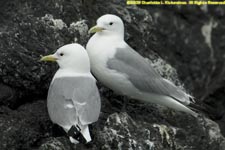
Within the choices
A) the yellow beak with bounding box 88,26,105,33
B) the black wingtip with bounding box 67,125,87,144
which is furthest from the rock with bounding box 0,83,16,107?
the yellow beak with bounding box 88,26,105,33

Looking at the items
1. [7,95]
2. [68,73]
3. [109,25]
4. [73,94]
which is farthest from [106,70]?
[7,95]

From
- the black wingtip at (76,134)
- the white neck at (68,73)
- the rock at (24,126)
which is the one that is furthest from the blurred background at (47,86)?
the white neck at (68,73)

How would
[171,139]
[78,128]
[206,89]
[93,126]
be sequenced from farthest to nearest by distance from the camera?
[206,89], [171,139], [93,126], [78,128]

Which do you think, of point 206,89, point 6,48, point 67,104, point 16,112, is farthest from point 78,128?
point 206,89

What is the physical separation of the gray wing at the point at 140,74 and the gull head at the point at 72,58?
403 millimetres

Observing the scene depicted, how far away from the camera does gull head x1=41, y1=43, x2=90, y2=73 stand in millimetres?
8070

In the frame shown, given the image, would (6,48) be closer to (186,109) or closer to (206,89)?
(186,109)

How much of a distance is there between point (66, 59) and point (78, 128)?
112 cm

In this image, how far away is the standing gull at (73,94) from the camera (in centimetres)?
732

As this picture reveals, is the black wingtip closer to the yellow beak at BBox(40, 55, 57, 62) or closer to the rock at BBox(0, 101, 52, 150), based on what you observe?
the rock at BBox(0, 101, 52, 150)

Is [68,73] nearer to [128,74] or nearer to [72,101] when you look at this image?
[72,101]

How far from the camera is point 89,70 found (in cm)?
814

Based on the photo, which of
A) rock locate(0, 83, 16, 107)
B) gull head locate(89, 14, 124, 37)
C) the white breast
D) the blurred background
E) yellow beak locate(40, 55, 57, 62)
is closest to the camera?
the blurred background

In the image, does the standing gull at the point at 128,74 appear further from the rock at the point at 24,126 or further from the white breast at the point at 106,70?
the rock at the point at 24,126
